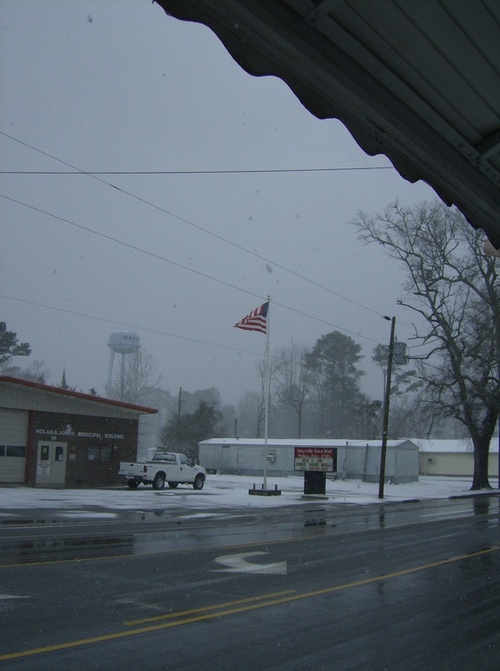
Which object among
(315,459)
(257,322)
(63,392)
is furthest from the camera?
(63,392)

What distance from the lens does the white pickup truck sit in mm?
33625

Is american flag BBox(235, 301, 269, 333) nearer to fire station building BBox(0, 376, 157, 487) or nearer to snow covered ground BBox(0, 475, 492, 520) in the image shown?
snow covered ground BBox(0, 475, 492, 520)

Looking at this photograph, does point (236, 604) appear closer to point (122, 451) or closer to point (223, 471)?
point (122, 451)

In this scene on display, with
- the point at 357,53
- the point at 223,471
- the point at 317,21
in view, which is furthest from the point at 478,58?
the point at 223,471

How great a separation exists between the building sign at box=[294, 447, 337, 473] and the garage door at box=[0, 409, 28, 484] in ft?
44.4

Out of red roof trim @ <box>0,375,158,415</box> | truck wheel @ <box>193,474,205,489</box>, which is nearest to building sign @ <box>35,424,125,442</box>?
red roof trim @ <box>0,375,158,415</box>

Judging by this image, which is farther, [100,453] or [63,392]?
[100,453]

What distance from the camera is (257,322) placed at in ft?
104

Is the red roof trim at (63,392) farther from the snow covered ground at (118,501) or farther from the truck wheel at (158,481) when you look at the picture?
the truck wheel at (158,481)

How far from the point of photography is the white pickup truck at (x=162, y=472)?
33625 mm

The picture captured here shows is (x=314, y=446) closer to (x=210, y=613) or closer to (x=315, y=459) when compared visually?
(x=315, y=459)

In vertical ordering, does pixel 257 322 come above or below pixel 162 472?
above

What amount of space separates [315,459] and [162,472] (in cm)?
767

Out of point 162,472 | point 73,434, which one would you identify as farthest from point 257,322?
point 73,434
